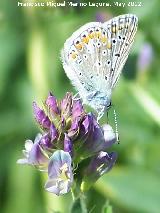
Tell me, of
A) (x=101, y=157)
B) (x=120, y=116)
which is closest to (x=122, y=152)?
(x=120, y=116)

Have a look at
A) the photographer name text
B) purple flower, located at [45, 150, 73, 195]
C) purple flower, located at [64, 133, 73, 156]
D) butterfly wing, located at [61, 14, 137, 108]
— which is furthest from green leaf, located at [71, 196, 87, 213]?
the photographer name text

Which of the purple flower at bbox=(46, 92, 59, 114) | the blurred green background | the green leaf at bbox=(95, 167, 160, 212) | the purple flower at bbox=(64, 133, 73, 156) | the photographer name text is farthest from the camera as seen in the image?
the photographer name text

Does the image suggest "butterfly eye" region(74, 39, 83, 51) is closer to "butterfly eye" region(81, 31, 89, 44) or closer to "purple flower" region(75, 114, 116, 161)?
"butterfly eye" region(81, 31, 89, 44)

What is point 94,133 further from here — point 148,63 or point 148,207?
point 148,63

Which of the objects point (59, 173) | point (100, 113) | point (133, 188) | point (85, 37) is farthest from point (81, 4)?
point (59, 173)

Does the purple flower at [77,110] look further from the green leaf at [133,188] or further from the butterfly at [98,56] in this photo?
the green leaf at [133,188]
